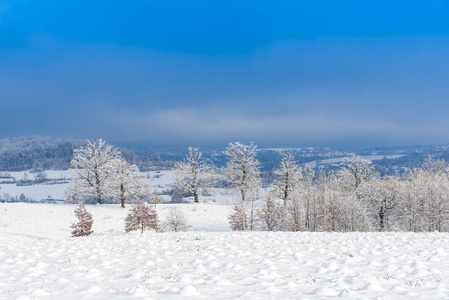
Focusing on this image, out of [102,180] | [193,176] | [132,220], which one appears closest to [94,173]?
[102,180]

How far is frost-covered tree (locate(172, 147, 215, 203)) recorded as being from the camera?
1996 inches

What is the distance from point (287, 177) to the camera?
46.2 m

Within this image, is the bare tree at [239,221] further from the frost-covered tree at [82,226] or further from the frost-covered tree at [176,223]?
the frost-covered tree at [82,226]

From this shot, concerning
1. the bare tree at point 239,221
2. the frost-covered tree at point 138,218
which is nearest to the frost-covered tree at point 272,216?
the bare tree at point 239,221

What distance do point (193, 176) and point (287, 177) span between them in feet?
56.7

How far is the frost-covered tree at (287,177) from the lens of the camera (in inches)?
1794

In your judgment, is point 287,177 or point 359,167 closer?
point 287,177

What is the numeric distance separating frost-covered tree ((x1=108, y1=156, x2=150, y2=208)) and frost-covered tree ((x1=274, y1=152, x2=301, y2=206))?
22656mm

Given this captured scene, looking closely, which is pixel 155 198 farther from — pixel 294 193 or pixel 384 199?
pixel 384 199

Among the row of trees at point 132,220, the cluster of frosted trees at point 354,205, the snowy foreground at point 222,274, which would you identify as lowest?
the cluster of frosted trees at point 354,205

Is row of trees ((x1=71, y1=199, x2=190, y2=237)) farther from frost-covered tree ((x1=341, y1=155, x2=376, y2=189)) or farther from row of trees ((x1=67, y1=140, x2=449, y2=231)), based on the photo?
frost-covered tree ((x1=341, y1=155, x2=376, y2=189))

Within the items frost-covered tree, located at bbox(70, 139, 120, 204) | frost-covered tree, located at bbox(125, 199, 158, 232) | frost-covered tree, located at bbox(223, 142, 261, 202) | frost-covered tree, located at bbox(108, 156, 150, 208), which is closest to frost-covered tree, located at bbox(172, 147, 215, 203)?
frost-covered tree, located at bbox(223, 142, 261, 202)

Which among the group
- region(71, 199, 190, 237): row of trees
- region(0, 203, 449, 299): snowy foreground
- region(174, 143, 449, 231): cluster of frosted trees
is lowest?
region(174, 143, 449, 231): cluster of frosted trees

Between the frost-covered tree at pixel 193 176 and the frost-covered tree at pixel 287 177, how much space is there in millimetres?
12536
